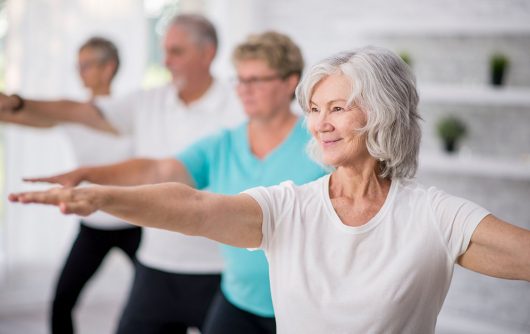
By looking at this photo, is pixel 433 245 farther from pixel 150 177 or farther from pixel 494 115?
pixel 494 115

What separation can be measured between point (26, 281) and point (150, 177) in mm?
2802

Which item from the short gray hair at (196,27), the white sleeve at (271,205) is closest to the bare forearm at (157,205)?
the white sleeve at (271,205)

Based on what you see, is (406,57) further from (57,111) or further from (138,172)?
(138,172)

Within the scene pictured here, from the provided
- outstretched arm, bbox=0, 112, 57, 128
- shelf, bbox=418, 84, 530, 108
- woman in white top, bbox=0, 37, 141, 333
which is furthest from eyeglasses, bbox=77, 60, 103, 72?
shelf, bbox=418, 84, 530, 108

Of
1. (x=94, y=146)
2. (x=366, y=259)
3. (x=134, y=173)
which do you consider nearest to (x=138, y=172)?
(x=134, y=173)

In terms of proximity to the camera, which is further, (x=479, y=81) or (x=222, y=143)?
(x=479, y=81)

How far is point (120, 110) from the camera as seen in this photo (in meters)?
A: 2.57

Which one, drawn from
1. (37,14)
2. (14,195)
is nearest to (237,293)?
(14,195)

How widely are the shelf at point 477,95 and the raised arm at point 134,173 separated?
2249 millimetres

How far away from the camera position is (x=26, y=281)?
14.4 feet

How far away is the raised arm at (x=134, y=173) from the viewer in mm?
1739

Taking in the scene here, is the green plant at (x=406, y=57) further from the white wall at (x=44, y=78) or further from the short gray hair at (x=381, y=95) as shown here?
the short gray hair at (x=381, y=95)

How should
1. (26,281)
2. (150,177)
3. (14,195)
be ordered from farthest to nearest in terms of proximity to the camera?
(26,281) < (150,177) < (14,195)

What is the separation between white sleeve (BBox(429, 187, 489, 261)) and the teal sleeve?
2.72 feet
